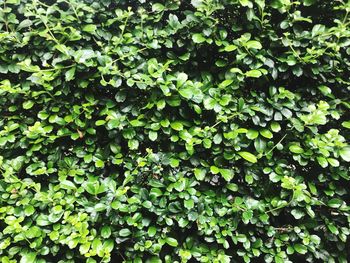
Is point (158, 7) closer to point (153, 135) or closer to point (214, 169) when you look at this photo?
point (153, 135)

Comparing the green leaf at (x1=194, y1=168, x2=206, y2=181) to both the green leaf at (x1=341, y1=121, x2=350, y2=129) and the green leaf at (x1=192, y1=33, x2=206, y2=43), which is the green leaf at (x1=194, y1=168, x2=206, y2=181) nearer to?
the green leaf at (x1=192, y1=33, x2=206, y2=43)

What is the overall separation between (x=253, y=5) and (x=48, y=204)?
185cm

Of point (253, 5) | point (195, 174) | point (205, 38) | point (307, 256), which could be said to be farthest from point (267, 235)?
point (253, 5)

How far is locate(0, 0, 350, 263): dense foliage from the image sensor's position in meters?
1.90

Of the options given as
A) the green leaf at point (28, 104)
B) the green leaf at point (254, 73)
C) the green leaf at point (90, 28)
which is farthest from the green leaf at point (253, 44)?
the green leaf at point (28, 104)

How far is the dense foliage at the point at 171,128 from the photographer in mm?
1900

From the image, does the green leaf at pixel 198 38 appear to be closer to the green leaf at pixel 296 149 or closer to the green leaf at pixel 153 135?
the green leaf at pixel 153 135

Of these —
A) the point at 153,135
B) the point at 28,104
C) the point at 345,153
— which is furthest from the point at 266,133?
the point at 28,104

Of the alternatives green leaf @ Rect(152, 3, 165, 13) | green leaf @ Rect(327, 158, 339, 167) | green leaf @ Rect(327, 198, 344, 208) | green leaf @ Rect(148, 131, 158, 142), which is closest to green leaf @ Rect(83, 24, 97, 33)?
green leaf @ Rect(152, 3, 165, 13)

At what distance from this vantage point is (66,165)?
2.06 m

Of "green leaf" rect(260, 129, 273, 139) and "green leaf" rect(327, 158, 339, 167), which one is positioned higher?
"green leaf" rect(260, 129, 273, 139)

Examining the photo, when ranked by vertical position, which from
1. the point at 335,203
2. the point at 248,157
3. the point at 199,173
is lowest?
the point at 335,203

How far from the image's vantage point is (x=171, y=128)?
2.00 meters

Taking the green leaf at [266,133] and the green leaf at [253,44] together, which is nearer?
the green leaf at [253,44]
